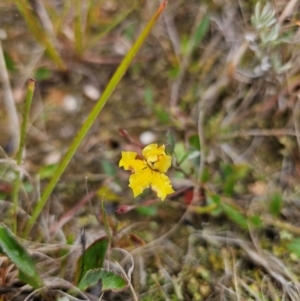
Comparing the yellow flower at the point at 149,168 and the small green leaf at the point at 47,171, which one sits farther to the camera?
the small green leaf at the point at 47,171

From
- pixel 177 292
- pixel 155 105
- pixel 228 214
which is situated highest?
pixel 155 105

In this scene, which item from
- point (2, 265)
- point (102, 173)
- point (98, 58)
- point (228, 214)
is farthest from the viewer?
point (98, 58)

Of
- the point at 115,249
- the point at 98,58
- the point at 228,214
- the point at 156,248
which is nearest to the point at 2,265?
the point at 115,249

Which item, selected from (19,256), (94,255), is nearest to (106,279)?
(94,255)

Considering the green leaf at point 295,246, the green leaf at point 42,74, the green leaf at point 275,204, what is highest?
the green leaf at point 42,74

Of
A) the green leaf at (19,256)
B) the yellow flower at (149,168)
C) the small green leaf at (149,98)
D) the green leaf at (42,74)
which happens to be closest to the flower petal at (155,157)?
the yellow flower at (149,168)

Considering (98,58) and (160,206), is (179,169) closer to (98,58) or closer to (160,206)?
(160,206)

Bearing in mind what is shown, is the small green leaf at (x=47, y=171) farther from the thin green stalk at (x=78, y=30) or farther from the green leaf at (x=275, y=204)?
the green leaf at (x=275, y=204)
